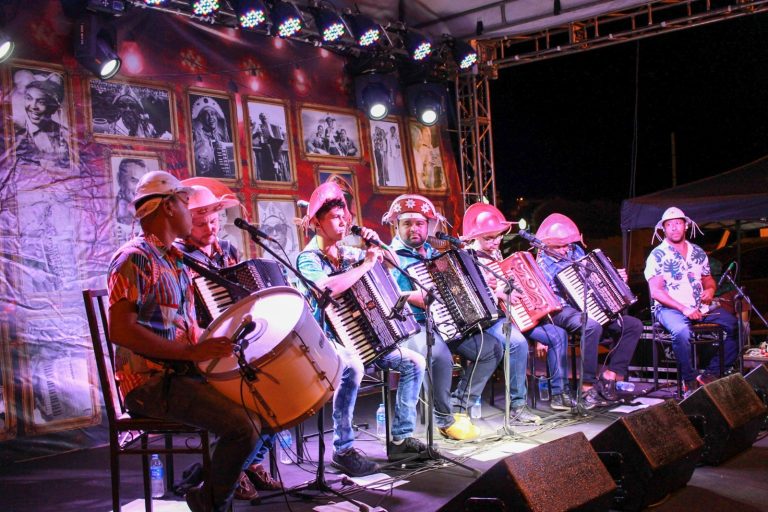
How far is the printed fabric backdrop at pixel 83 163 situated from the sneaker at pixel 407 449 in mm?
2781

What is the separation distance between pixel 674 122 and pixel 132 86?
20255 millimetres

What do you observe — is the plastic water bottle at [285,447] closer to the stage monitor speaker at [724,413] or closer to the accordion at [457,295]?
the accordion at [457,295]

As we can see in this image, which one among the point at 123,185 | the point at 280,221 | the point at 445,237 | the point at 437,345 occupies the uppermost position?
the point at 123,185

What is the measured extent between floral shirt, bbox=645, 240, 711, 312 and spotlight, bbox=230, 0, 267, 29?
193 inches

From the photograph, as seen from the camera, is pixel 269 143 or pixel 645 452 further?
pixel 269 143

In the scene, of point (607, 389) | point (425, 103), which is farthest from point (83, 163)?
point (607, 389)

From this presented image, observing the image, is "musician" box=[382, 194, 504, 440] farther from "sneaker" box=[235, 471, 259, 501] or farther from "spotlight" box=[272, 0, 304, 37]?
"spotlight" box=[272, 0, 304, 37]

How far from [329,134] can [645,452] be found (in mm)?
5737

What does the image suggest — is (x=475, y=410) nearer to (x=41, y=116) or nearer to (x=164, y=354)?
(x=164, y=354)

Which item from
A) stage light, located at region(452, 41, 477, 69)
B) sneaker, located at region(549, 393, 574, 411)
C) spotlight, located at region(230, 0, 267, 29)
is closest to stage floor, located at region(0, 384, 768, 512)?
sneaker, located at region(549, 393, 574, 411)

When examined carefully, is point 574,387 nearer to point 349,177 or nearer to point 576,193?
point 349,177

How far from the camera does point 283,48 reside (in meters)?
8.46

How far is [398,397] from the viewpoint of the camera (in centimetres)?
563

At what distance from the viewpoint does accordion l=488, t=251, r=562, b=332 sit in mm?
7039
